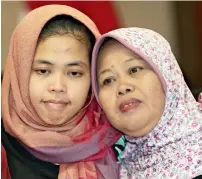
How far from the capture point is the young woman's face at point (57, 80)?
112cm

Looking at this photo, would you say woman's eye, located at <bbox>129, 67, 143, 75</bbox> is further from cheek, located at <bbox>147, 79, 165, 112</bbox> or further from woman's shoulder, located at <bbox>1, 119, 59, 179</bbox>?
woman's shoulder, located at <bbox>1, 119, 59, 179</bbox>

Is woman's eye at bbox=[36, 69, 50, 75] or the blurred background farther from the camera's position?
the blurred background

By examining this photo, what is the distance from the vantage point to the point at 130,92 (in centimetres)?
105

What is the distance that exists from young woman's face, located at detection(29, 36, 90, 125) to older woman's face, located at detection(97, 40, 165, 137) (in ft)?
0.27

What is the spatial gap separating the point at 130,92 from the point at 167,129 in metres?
0.16

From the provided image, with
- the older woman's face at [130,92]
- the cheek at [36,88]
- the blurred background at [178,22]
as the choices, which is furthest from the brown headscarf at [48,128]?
the blurred background at [178,22]

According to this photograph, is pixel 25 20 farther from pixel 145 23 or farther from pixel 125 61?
pixel 145 23

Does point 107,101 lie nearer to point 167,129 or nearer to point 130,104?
point 130,104

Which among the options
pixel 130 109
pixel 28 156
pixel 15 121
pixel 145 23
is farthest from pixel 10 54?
pixel 145 23

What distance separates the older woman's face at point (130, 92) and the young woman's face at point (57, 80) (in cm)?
8

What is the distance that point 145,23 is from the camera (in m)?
2.68

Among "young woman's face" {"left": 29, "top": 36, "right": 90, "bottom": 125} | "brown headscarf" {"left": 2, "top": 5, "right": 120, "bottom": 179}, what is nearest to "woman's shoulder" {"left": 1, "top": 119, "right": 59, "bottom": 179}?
"brown headscarf" {"left": 2, "top": 5, "right": 120, "bottom": 179}

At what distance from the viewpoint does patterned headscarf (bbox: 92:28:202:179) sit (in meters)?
1.04

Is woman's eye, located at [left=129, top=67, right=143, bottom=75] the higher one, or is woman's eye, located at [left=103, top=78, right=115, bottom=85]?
woman's eye, located at [left=129, top=67, right=143, bottom=75]
